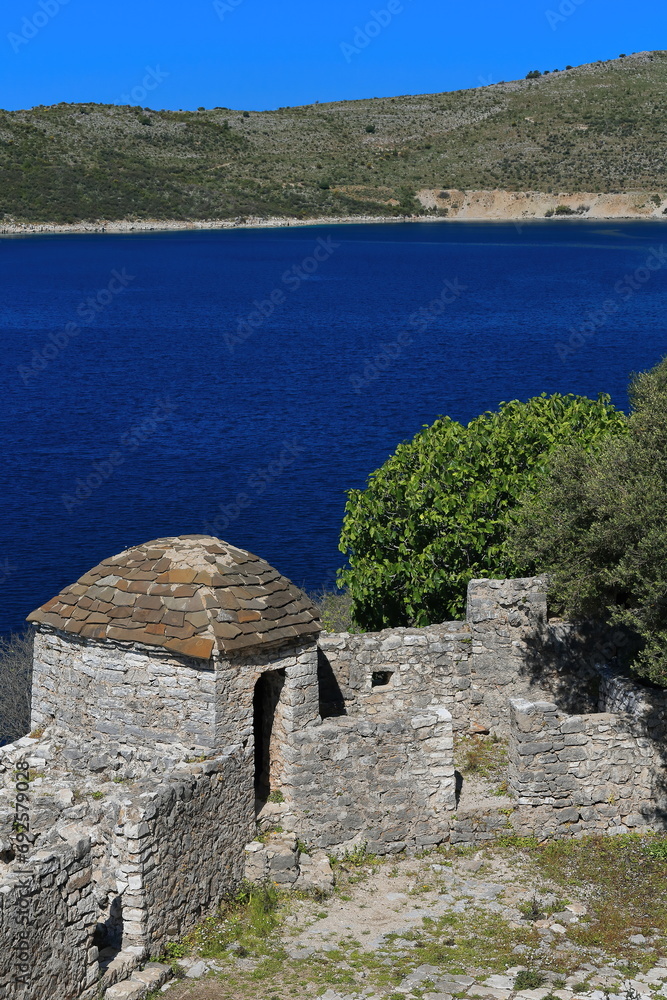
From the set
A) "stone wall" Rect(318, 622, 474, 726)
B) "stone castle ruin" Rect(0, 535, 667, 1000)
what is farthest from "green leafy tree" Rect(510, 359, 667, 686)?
"stone wall" Rect(318, 622, 474, 726)

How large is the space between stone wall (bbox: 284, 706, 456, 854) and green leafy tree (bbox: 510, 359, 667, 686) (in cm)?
330

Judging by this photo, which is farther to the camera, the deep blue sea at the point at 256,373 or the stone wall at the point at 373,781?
the deep blue sea at the point at 256,373

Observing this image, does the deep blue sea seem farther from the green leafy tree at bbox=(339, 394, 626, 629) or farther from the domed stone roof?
the domed stone roof

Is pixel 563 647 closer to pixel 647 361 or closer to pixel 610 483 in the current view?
pixel 610 483

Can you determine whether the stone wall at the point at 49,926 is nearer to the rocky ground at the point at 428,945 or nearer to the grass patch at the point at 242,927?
the rocky ground at the point at 428,945

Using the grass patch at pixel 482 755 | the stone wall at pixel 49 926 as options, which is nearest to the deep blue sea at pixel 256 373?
the grass patch at pixel 482 755

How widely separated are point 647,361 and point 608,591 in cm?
5989

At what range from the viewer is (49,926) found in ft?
43.0

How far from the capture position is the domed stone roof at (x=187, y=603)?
1633 centimetres

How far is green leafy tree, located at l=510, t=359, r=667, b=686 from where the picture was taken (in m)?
18.0

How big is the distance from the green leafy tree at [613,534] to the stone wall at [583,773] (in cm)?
105

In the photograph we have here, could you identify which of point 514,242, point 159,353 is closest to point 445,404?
point 159,353

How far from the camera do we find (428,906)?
15992mm

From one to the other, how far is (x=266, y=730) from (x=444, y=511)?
8.37m
